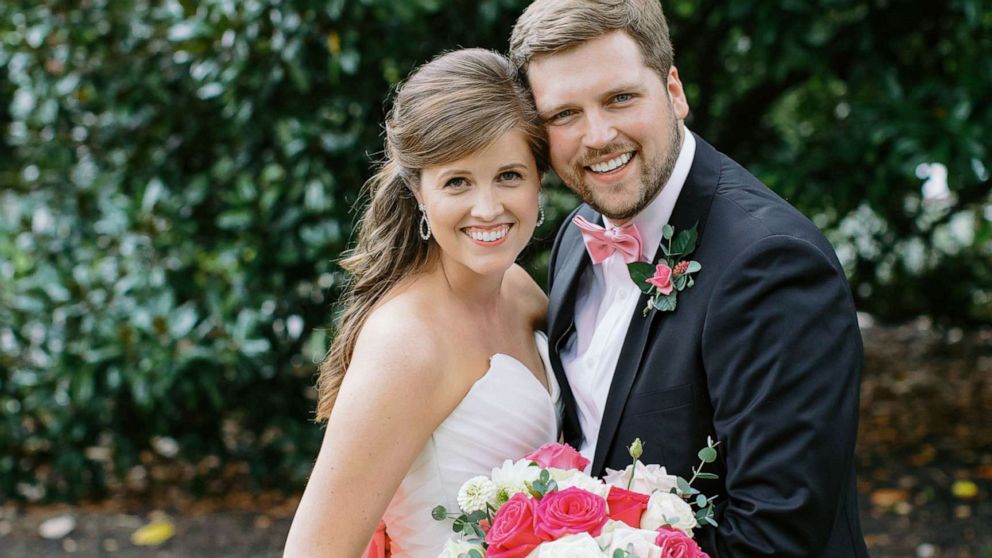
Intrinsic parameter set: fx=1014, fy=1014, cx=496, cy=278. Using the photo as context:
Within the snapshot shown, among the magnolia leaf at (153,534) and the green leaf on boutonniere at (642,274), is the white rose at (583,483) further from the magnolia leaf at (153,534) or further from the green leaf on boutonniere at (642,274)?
the magnolia leaf at (153,534)

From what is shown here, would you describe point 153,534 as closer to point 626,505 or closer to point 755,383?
point 626,505

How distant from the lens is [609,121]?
2.36 metres

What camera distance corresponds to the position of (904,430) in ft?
20.2

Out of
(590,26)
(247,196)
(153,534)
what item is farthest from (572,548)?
(153,534)

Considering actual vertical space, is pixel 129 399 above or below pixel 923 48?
below

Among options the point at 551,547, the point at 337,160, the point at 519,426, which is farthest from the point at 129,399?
the point at 551,547

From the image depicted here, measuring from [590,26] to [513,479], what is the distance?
1.03 meters

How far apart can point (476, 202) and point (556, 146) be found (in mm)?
244

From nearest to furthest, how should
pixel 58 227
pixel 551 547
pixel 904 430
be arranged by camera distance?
pixel 551 547
pixel 58 227
pixel 904 430

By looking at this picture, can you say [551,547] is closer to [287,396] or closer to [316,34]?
[316,34]

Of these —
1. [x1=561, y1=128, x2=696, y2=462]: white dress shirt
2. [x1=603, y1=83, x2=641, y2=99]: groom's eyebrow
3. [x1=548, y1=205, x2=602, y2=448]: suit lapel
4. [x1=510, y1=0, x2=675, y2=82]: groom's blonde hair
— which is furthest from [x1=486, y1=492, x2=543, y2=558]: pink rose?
[x1=510, y1=0, x2=675, y2=82]: groom's blonde hair

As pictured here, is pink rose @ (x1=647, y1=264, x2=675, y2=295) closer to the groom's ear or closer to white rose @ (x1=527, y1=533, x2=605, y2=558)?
the groom's ear

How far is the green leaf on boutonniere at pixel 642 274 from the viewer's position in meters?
2.34

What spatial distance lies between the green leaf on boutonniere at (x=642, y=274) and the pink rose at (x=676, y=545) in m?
0.58
